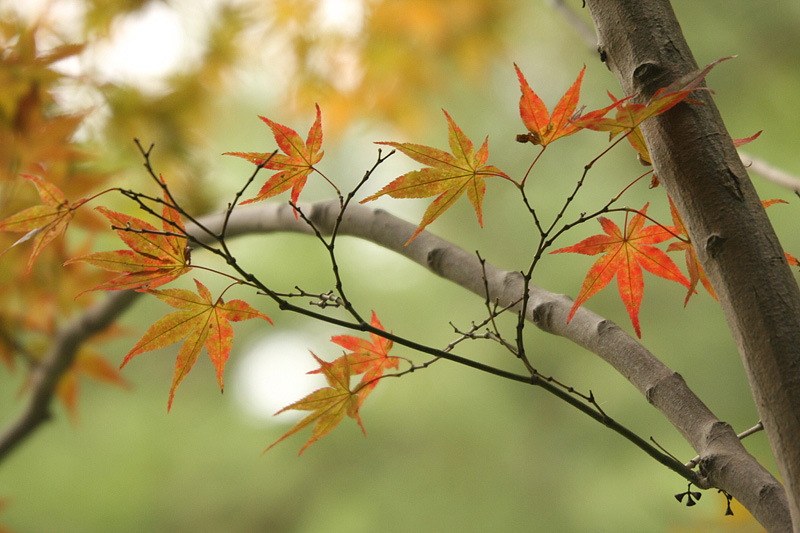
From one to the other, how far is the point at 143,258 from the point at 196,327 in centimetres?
4

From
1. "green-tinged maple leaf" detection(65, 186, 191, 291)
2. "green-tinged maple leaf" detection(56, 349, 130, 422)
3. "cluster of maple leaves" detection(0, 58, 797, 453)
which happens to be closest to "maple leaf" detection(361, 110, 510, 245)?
"cluster of maple leaves" detection(0, 58, 797, 453)

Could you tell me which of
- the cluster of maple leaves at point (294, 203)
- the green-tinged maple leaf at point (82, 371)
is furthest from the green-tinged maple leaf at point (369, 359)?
the green-tinged maple leaf at point (82, 371)

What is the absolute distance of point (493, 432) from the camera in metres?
1.86

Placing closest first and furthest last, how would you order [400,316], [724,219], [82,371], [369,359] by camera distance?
[724,219]
[369,359]
[82,371]
[400,316]

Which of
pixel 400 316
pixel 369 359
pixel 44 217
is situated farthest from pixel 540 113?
pixel 400 316

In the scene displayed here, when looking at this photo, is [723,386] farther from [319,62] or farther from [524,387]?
[319,62]

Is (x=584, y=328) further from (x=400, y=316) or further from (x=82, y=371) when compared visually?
(x=400, y=316)

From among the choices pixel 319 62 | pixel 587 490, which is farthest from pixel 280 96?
pixel 587 490

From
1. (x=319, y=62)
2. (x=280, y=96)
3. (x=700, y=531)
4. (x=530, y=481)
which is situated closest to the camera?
(x=700, y=531)

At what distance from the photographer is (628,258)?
0.33 metres

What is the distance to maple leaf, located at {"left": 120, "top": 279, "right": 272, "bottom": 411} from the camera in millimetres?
298

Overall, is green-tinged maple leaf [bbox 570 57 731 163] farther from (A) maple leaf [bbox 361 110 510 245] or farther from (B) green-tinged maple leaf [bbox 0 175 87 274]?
(B) green-tinged maple leaf [bbox 0 175 87 274]

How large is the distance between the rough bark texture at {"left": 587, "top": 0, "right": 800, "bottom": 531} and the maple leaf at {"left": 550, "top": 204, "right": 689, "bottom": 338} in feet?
0.22

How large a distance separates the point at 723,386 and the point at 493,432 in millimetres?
673
